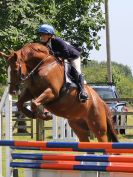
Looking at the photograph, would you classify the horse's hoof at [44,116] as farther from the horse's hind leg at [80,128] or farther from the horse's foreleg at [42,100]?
the horse's hind leg at [80,128]

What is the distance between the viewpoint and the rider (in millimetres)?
8688

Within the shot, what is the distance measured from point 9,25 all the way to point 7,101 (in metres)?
10.9

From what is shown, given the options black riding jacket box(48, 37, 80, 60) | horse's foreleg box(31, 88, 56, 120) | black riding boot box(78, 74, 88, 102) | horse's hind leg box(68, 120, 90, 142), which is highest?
black riding jacket box(48, 37, 80, 60)

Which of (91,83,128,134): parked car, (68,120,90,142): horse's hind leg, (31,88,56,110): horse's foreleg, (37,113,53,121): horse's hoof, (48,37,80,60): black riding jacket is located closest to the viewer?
(31,88,56,110): horse's foreleg

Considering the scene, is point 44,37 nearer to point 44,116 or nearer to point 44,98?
point 44,98

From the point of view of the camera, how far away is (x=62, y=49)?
8922mm

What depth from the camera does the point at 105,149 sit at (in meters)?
5.95

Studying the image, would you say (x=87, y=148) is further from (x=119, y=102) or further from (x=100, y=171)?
(x=119, y=102)

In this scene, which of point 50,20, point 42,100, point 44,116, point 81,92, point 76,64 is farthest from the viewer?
point 50,20

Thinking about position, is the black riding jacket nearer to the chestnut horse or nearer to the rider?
the rider

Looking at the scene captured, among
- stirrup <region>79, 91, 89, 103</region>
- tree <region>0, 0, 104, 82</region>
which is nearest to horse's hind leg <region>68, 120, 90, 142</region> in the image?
stirrup <region>79, 91, 89, 103</region>

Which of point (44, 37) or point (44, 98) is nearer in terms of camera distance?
point (44, 98)

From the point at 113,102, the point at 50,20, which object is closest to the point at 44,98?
the point at 113,102

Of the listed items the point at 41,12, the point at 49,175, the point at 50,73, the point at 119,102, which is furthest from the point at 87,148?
the point at 41,12
